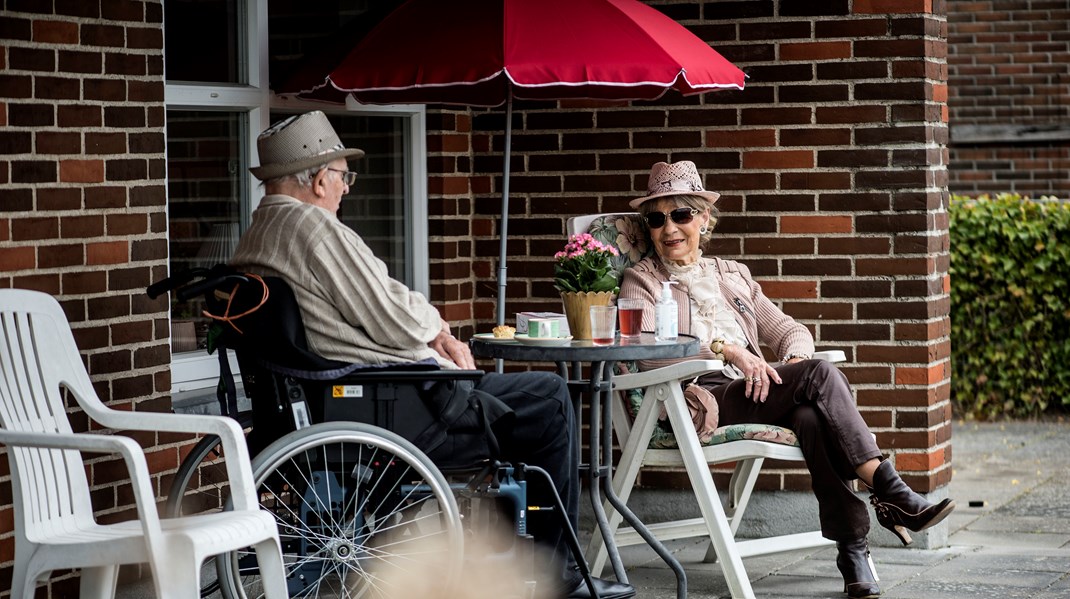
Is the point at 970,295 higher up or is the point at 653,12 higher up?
the point at 653,12

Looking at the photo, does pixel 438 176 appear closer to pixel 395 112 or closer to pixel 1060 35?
pixel 395 112

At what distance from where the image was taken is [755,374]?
4906 millimetres

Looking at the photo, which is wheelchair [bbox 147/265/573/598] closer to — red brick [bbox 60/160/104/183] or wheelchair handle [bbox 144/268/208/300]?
wheelchair handle [bbox 144/268/208/300]

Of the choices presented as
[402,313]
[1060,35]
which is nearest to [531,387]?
[402,313]

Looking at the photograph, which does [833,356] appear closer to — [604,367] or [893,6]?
[604,367]

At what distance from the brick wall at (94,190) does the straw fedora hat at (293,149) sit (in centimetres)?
49

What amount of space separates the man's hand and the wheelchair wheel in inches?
19.0

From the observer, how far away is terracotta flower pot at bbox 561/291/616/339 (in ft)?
15.3

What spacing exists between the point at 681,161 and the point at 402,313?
6.07 feet

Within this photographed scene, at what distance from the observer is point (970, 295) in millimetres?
9039

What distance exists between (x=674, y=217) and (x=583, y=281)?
0.65m

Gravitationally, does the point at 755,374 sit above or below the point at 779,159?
below

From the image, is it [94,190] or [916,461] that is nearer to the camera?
[94,190]

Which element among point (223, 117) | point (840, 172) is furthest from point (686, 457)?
point (223, 117)
